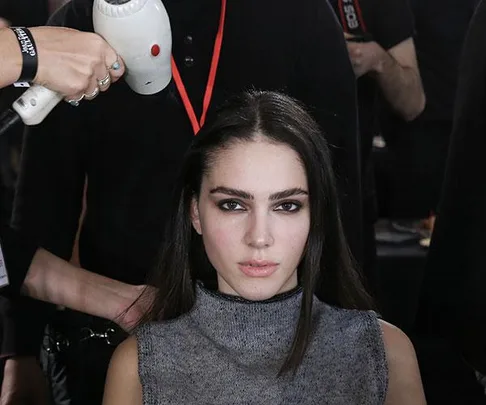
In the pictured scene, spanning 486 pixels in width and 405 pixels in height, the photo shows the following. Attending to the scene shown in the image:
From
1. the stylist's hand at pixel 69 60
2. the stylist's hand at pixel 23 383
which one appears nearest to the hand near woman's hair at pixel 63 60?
the stylist's hand at pixel 69 60

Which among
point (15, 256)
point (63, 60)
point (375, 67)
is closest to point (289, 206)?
point (63, 60)

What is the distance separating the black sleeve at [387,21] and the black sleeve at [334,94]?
628 mm

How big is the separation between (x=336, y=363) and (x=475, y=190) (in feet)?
2.23

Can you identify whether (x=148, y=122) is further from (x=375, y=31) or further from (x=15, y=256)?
(x=375, y=31)

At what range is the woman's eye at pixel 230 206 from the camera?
1.63 meters

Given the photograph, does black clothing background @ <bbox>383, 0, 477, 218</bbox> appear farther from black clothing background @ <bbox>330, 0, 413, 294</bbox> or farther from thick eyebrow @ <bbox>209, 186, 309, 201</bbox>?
thick eyebrow @ <bbox>209, 186, 309, 201</bbox>

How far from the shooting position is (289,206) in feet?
5.37

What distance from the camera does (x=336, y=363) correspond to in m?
1.64

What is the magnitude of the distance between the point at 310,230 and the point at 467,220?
0.63 meters

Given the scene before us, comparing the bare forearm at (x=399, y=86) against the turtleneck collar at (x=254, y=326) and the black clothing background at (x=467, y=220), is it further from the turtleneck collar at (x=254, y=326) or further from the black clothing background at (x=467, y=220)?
the turtleneck collar at (x=254, y=326)

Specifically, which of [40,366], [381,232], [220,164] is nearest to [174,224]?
[220,164]

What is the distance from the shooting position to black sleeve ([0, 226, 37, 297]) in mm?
1836

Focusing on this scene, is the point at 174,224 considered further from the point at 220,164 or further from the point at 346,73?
the point at 346,73

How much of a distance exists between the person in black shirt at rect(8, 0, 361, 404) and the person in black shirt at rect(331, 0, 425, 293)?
0.56 meters
